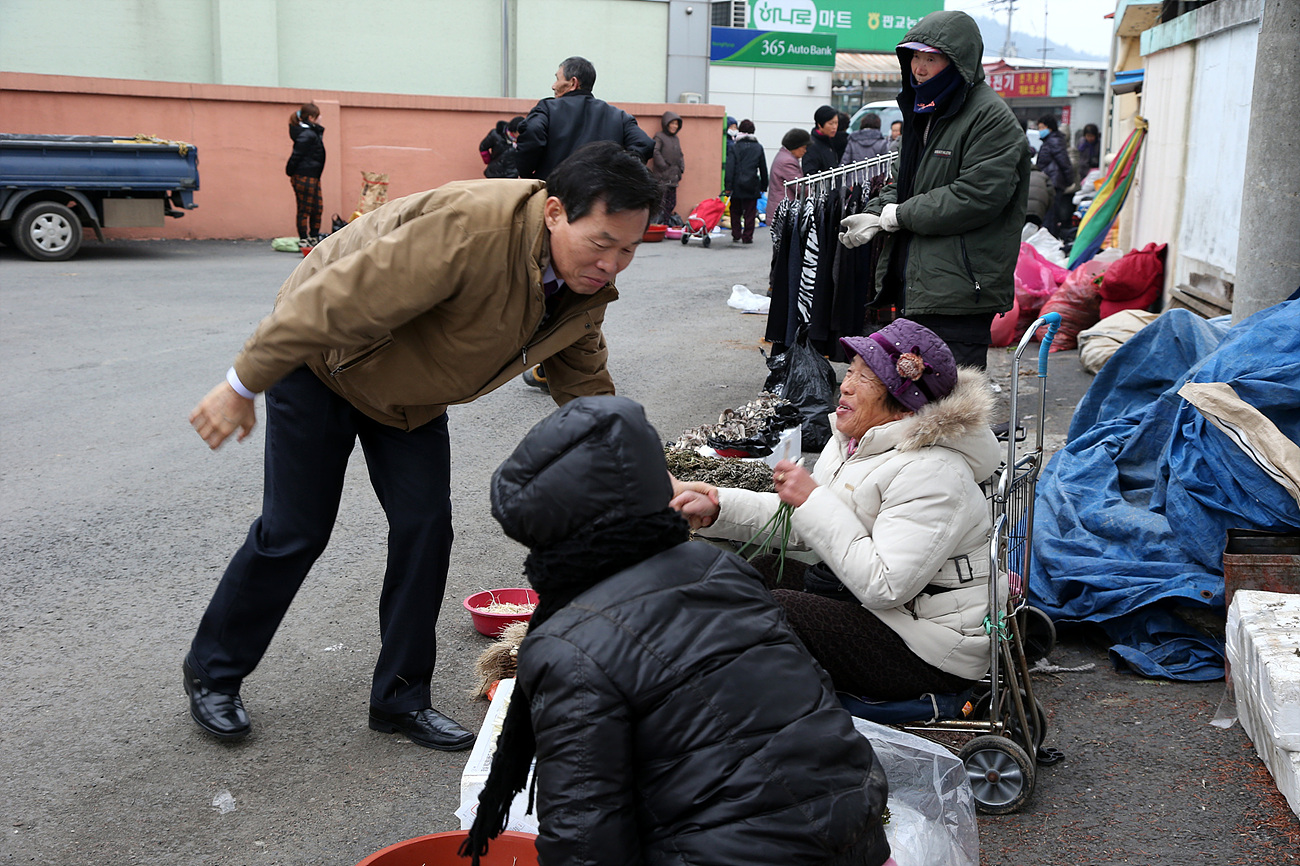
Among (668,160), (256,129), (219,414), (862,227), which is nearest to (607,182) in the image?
(219,414)

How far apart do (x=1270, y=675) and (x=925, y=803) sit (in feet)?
3.47

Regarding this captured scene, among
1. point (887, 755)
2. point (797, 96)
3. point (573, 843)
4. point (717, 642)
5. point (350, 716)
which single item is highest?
point (797, 96)

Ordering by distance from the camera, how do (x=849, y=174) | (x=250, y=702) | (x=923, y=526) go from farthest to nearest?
(x=849, y=174) < (x=250, y=702) < (x=923, y=526)

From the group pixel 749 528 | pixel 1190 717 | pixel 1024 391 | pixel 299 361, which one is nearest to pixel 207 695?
pixel 299 361

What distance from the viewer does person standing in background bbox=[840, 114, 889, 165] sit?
44.9ft

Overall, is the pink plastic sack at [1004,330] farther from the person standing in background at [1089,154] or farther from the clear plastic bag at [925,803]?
the person standing in background at [1089,154]

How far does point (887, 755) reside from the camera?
9.12 feet

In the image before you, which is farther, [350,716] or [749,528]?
[350,716]

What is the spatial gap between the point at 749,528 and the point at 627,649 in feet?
5.19

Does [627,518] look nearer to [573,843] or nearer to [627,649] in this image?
[627,649]

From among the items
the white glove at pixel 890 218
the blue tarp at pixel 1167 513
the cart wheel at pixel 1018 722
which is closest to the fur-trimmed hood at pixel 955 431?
the cart wheel at pixel 1018 722

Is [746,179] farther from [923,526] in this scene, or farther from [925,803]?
[925,803]

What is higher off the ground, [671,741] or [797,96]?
[797,96]

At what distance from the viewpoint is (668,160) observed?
1997 centimetres
